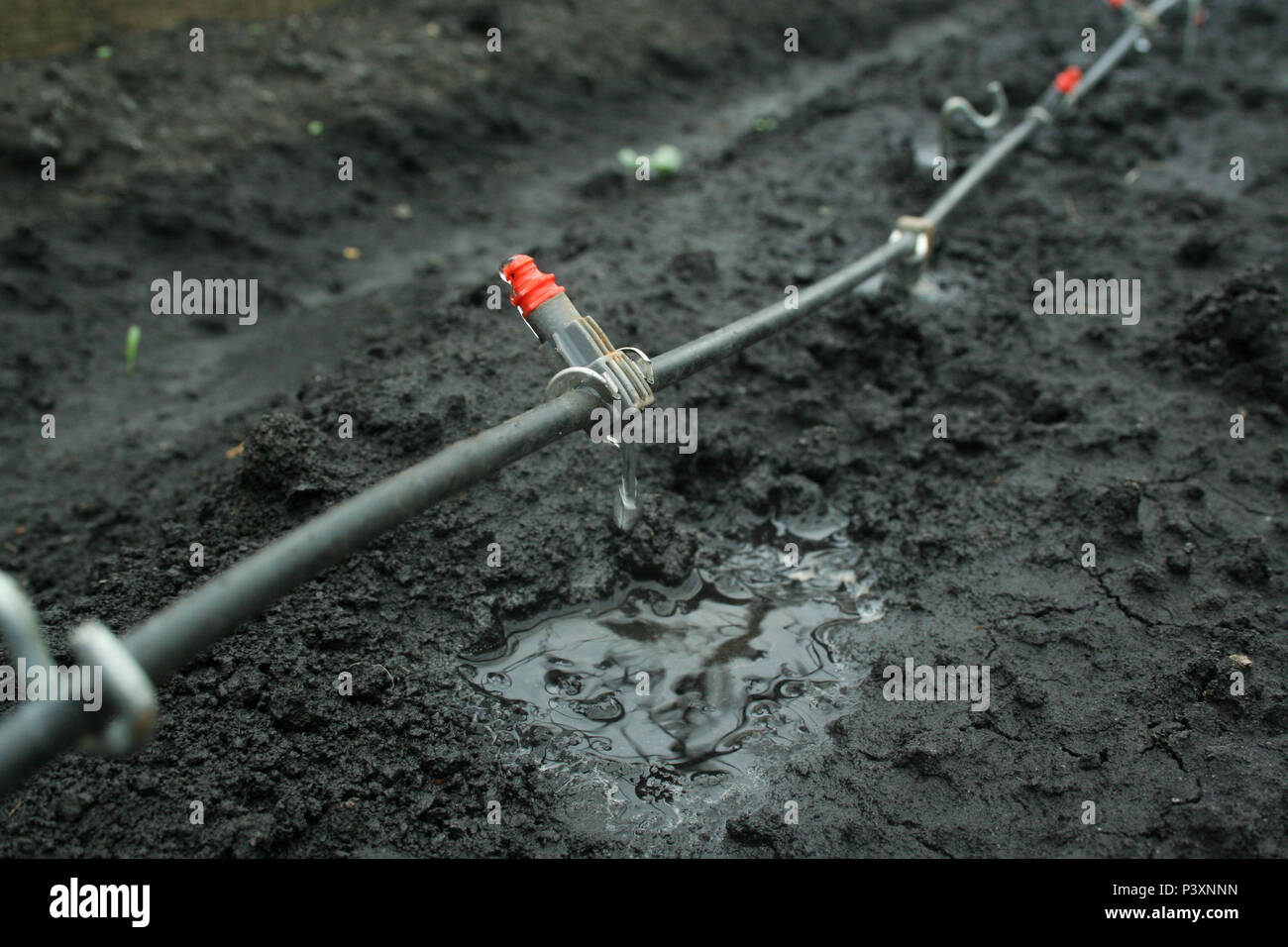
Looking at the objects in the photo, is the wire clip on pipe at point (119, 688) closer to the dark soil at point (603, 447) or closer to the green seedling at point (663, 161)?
the dark soil at point (603, 447)

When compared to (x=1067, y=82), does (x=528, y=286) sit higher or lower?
lower

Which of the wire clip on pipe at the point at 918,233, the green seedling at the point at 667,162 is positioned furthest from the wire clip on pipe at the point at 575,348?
the green seedling at the point at 667,162

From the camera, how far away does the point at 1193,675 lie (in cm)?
233

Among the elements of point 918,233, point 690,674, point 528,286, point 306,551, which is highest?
point 918,233

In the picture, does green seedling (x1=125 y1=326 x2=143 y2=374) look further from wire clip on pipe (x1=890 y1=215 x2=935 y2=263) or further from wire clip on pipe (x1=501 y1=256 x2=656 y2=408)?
wire clip on pipe (x1=890 y1=215 x2=935 y2=263)

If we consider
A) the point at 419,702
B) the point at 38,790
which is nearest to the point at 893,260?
the point at 419,702

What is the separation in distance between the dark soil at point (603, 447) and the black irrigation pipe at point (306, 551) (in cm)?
60

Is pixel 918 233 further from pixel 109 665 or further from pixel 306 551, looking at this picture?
pixel 109 665

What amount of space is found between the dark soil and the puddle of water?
83 millimetres

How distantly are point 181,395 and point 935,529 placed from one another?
3296mm

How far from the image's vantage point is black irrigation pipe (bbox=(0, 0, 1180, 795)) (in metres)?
1.31

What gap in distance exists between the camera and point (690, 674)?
2557mm

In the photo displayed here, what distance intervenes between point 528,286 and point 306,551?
A: 3.28 feet

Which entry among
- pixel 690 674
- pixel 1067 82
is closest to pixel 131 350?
pixel 690 674
